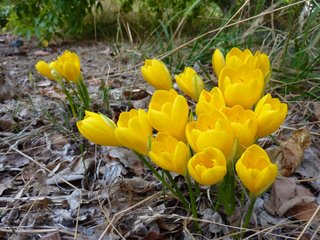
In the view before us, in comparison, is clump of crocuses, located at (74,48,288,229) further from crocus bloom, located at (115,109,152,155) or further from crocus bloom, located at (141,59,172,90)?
crocus bloom, located at (141,59,172,90)

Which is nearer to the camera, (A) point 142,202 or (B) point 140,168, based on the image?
(A) point 142,202

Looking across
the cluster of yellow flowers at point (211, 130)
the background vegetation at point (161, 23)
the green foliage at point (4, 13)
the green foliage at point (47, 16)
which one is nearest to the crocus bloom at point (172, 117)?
the cluster of yellow flowers at point (211, 130)

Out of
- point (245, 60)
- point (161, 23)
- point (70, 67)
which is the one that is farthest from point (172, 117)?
point (161, 23)

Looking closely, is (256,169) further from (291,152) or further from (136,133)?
(291,152)

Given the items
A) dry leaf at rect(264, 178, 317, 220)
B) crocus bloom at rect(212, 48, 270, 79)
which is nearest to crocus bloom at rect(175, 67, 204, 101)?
crocus bloom at rect(212, 48, 270, 79)

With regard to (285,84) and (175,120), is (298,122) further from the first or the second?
(175,120)

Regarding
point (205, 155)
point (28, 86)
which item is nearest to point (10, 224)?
point (205, 155)

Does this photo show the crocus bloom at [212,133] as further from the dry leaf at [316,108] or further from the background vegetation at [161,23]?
the background vegetation at [161,23]
